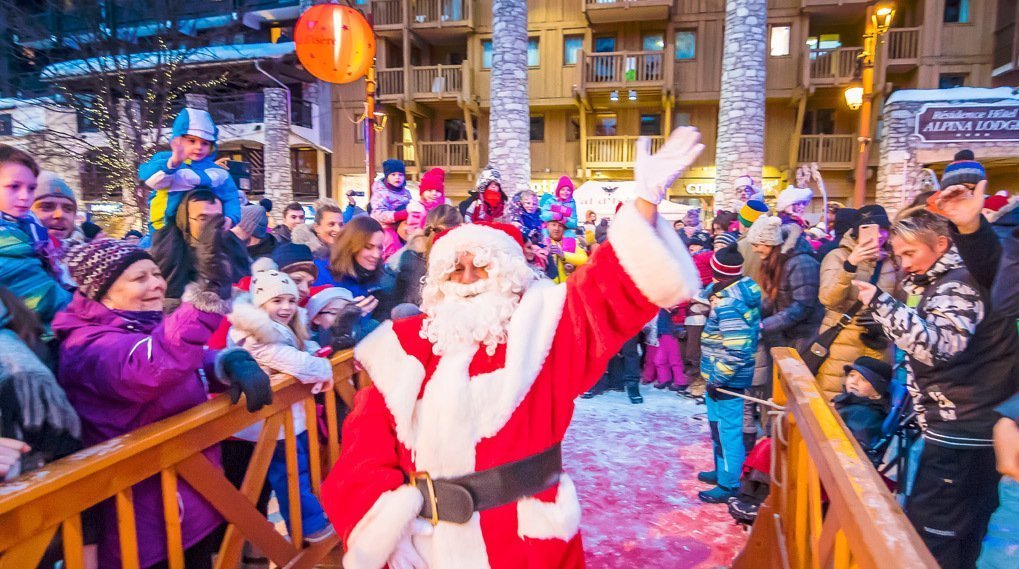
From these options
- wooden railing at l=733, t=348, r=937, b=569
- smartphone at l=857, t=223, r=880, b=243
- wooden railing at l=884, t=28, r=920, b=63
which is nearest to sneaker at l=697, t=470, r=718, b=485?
wooden railing at l=733, t=348, r=937, b=569

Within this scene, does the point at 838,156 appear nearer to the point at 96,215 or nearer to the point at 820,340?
the point at 820,340

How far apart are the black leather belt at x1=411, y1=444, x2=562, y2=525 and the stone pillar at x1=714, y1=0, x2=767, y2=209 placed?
1413cm

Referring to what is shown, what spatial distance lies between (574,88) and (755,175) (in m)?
6.81

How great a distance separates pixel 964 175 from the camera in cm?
231

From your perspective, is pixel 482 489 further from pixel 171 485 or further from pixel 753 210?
pixel 753 210

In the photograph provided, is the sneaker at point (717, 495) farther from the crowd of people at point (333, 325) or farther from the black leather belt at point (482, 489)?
the black leather belt at point (482, 489)

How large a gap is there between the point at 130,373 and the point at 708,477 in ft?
12.6

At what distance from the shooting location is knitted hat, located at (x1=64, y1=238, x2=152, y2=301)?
6.09 ft

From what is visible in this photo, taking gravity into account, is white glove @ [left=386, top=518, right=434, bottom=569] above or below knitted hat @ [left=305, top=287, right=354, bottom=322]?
below

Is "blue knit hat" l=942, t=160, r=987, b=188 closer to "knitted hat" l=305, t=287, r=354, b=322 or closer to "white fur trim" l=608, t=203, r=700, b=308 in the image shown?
"white fur trim" l=608, t=203, r=700, b=308

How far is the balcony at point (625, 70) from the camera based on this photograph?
17.7 meters

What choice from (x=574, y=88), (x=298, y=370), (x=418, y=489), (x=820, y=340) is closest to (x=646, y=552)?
(x=820, y=340)

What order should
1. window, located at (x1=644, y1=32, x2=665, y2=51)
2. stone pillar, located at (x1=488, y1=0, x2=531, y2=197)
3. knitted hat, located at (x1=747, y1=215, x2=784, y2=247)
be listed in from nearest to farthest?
1. knitted hat, located at (x1=747, y1=215, x2=784, y2=247)
2. stone pillar, located at (x1=488, y1=0, x2=531, y2=197)
3. window, located at (x1=644, y1=32, x2=665, y2=51)

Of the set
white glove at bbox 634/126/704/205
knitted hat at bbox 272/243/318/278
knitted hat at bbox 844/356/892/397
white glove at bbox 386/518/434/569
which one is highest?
white glove at bbox 634/126/704/205
